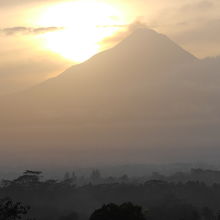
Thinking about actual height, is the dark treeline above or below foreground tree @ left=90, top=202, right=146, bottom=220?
above

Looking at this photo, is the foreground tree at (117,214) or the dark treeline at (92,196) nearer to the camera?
the foreground tree at (117,214)

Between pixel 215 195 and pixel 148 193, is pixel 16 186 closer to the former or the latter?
pixel 148 193

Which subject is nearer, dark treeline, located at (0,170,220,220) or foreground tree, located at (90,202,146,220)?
foreground tree, located at (90,202,146,220)

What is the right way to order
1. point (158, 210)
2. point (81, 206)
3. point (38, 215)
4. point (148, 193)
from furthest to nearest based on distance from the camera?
point (148, 193), point (81, 206), point (38, 215), point (158, 210)

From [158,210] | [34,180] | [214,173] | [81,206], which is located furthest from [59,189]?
[214,173]

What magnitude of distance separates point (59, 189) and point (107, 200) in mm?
7985

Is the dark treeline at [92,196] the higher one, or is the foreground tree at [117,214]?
the dark treeline at [92,196]

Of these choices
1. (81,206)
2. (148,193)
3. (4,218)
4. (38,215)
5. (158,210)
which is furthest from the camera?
(148,193)

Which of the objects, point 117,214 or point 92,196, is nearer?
point 117,214

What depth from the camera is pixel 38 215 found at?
6450cm

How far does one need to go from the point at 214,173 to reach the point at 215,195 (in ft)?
204

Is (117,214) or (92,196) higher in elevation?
(92,196)

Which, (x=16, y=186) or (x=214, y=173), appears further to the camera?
(x=214, y=173)

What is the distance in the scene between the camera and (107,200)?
7788 centimetres
